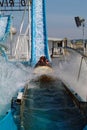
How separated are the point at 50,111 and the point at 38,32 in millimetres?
9482

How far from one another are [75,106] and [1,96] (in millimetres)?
1960

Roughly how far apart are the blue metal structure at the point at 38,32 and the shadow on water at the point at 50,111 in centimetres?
593

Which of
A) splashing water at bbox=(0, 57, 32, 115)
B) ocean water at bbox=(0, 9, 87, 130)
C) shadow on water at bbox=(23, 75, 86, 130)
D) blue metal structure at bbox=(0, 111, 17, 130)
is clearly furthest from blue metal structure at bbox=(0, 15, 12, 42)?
blue metal structure at bbox=(0, 111, 17, 130)

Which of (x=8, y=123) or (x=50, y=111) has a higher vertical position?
(x=8, y=123)

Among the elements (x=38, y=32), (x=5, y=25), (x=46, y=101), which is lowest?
(x=46, y=101)

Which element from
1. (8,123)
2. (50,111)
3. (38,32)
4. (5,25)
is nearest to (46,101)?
(50,111)

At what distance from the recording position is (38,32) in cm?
1573

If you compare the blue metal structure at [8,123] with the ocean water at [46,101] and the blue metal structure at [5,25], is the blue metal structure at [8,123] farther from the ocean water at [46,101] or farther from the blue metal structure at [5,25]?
the blue metal structure at [5,25]

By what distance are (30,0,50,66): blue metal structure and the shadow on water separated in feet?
19.5

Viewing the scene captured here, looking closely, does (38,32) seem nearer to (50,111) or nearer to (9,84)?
(9,84)

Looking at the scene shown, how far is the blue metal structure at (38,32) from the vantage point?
49.9ft

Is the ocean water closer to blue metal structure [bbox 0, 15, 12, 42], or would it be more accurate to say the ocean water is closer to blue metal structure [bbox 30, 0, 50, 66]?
blue metal structure [bbox 30, 0, 50, 66]

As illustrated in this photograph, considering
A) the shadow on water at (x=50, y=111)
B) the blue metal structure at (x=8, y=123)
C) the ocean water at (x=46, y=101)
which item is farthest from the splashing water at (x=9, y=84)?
the blue metal structure at (x=8, y=123)

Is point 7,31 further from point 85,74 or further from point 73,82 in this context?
point 85,74
